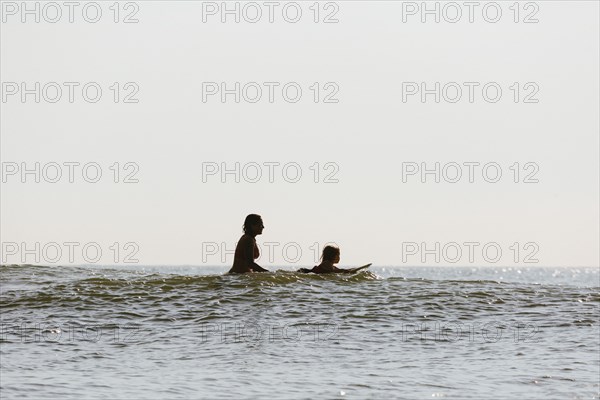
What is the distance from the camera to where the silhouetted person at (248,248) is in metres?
19.7

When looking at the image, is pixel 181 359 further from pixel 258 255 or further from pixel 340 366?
pixel 258 255

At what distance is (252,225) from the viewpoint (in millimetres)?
19703

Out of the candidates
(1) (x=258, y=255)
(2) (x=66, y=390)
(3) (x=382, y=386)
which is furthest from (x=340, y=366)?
(1) (x=258, y=255)

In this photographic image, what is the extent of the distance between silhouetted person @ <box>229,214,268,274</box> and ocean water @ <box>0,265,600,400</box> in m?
0.67

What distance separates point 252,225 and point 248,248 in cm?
50

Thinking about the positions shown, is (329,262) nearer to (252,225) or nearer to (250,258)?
(250,258)

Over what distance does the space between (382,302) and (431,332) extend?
2440 millimetres

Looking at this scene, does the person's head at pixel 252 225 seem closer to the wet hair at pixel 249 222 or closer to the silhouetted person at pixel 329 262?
the wet hair at pixel 249 222

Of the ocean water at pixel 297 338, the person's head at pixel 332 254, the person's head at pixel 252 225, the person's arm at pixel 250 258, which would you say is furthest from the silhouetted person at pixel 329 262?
the person's head at pixel 252 225

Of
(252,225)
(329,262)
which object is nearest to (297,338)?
(252,225)

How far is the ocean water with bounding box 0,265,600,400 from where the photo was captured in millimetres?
10578

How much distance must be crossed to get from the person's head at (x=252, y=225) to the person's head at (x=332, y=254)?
1.57 meters

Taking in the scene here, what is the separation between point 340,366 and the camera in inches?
463

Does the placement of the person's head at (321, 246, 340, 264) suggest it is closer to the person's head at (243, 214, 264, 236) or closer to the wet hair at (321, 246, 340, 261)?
the wet hair at (321, 246, 340, 261)
